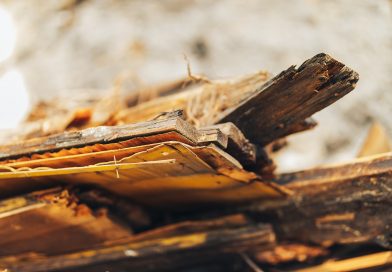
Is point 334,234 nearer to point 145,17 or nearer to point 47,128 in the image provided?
point 47,128

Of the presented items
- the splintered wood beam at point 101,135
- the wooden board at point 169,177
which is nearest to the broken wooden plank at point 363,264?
the wooden board at point 169,177

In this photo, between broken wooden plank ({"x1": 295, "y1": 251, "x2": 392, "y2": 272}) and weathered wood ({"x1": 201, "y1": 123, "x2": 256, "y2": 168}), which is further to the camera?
broken wooden plank ({"x1": 295, "y1": 251, "x2": 392, "y2": 272})

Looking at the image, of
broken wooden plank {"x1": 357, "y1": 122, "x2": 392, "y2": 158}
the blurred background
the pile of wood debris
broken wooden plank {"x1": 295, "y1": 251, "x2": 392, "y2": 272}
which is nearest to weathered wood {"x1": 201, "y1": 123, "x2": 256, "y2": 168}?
the pile of wood debris

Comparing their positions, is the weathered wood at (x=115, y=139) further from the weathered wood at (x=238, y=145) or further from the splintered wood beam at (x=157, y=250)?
the splintered wood beam at (x=157, y=250)

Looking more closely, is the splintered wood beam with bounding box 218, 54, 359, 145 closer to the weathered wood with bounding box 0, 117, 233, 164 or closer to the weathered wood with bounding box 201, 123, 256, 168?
the weathered wood with bounding box 201, 123, 256, 168

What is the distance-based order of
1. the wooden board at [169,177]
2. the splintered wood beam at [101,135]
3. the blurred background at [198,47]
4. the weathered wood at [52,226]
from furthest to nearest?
the blurred background at [198,47] → the weathered wood at [52,226] → the wooden board at [169,177] → the splintered wood beam at [101,135]

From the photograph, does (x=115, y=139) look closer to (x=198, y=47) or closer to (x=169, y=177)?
(x=169, y=177)

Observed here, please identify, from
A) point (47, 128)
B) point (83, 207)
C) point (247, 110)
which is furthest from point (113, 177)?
point (47, 128)
